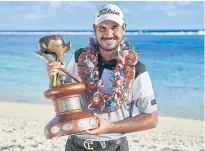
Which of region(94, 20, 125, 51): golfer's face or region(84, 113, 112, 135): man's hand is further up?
region(94, 20, 125, 51): golfer's face

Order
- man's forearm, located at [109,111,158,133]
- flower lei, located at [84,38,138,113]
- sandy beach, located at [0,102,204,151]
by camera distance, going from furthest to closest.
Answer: sandy beach, located at [0,102,204,151] → flower lei, located at [84,38,138,113] → man's forearm, located at [109,111,158,133]

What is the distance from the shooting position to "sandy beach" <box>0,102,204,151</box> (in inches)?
270

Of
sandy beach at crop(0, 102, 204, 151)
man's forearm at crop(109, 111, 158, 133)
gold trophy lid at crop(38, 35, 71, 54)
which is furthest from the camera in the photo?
sandy beach at crop(0, 102, 204, 151)

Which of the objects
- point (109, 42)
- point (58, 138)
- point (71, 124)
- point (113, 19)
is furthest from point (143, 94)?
point (58, 138)

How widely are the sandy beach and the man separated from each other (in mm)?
3806

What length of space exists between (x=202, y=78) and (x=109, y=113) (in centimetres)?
1435

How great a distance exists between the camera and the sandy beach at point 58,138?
6859 mm

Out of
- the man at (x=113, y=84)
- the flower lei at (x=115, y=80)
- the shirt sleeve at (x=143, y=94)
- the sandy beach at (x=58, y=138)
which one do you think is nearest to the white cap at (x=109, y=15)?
the man at (x=113, y=84)

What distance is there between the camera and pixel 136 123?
2668mm

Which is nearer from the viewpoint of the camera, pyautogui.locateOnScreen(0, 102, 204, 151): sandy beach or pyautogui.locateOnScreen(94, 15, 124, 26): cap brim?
pyautogui.locateOnScreen(94, 15, 124, 26): cap brim

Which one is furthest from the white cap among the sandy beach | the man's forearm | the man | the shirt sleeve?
the sandy beach

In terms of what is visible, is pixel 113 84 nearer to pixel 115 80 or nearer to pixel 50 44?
pixel 115 80

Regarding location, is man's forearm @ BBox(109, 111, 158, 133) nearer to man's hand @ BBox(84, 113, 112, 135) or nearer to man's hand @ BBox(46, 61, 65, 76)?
man's hand @ BBox(84, 113, 112, 135)

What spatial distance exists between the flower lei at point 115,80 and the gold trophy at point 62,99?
1.18ft
